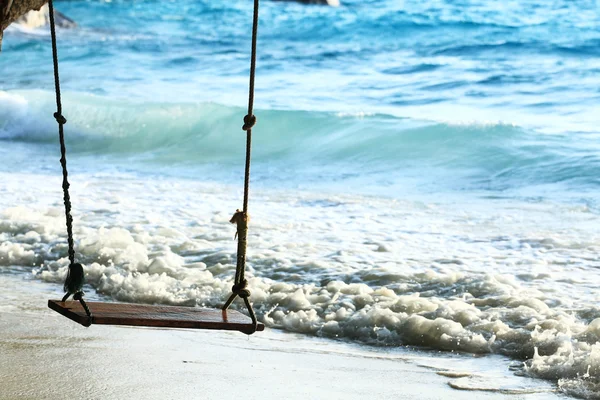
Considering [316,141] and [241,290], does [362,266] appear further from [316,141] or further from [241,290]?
[316,141]

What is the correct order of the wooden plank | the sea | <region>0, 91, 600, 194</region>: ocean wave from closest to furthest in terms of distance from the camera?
the wooden plank
the sea
<region>0, 91, 600, 194</region>: ocean wave

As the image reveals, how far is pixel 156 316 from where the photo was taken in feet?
9.36

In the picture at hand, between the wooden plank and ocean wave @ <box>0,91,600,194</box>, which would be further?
ocean wave @ <box>0,91,600,194</box>

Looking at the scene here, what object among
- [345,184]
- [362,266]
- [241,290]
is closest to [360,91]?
[345,184]

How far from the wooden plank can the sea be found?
1.20 meters

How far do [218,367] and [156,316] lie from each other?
2.28 feet

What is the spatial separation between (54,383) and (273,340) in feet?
3.42

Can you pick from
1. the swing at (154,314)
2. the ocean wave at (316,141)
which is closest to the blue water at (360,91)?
the ocean wave at (316,141)

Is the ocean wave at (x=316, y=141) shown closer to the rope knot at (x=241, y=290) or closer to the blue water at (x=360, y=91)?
the blue water at (x=360, y=91)

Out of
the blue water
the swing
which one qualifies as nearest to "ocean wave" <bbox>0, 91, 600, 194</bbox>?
the blue water

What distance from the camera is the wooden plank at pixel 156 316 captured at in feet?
9.03

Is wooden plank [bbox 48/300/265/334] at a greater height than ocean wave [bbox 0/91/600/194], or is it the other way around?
wooden plank [bbox 48/300/265/334]

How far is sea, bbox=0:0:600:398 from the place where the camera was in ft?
14.5

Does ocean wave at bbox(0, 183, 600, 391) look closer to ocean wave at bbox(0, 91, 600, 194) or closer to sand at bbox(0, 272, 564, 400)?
sand at bbox(0, 272, 564, 400)
